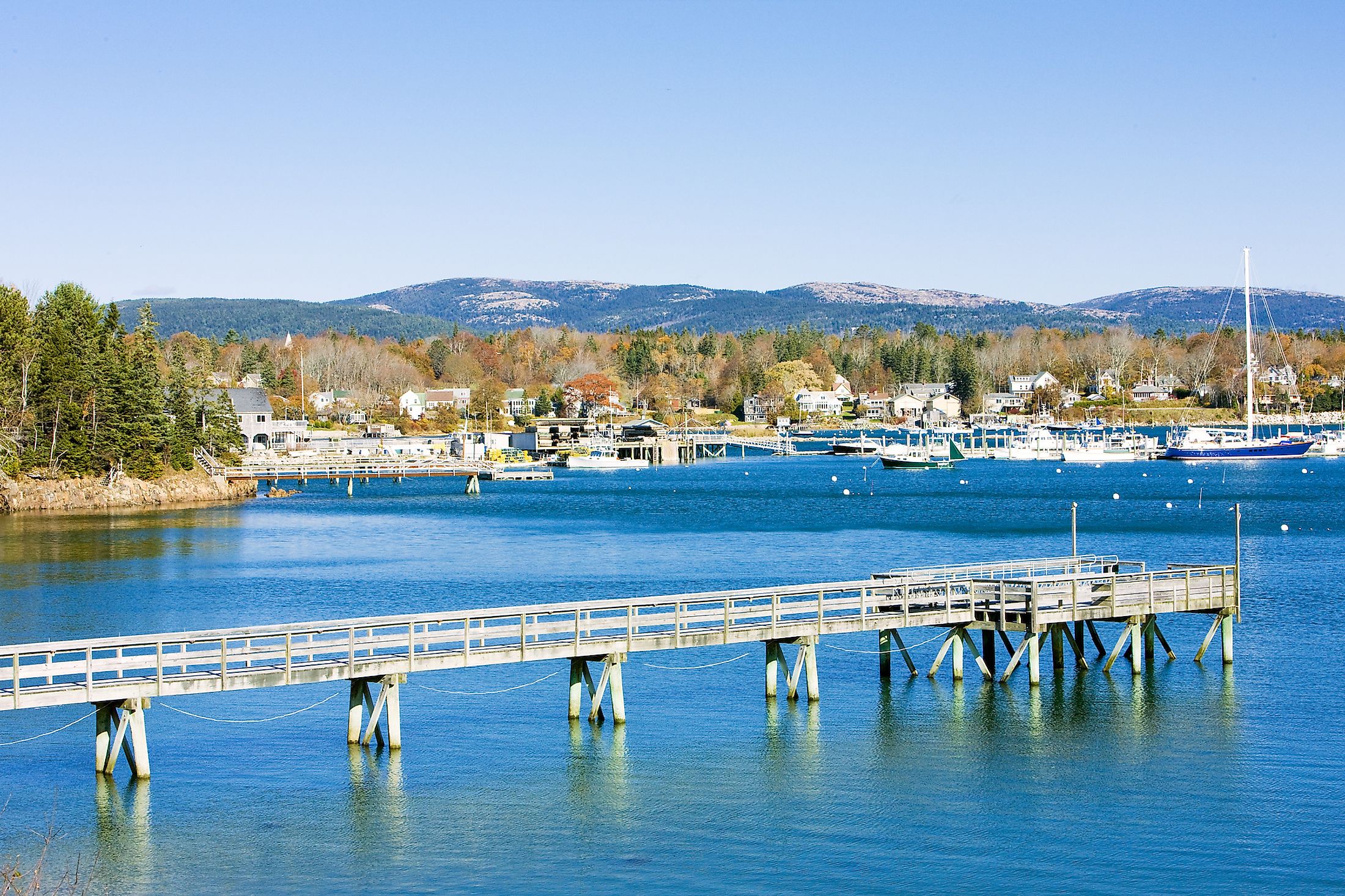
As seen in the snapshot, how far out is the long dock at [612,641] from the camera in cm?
2744

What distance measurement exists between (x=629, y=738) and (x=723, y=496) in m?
87.7

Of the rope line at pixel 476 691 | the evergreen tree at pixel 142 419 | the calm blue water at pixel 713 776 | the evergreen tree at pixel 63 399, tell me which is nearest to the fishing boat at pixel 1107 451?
the evergreen tree at pixel 142 419

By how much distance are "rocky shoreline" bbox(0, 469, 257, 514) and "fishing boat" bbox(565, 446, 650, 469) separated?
197 ft

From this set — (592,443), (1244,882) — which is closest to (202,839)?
(1244,882)

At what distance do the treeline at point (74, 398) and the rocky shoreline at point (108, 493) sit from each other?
3.56 ft

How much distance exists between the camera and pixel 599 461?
167 m

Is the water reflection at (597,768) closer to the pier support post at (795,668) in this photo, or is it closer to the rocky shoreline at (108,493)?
the pier support post at (795,668)

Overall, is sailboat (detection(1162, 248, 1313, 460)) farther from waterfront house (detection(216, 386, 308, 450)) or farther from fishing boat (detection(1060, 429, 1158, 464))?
waterfront house (detection(216, 386, 308, 450))

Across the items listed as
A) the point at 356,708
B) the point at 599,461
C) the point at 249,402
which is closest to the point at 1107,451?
the point at 599,461

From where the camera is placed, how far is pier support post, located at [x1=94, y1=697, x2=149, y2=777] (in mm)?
27344

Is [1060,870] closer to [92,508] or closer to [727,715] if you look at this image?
[727,715]

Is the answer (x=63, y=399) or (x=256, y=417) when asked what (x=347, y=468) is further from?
(x=63, y=399)

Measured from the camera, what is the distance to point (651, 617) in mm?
33375

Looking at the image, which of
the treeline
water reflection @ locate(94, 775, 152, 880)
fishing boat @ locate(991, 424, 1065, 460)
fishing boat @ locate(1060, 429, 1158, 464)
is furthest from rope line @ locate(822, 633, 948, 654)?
fishing boat @ locate(991, 424, 1065, 460)
